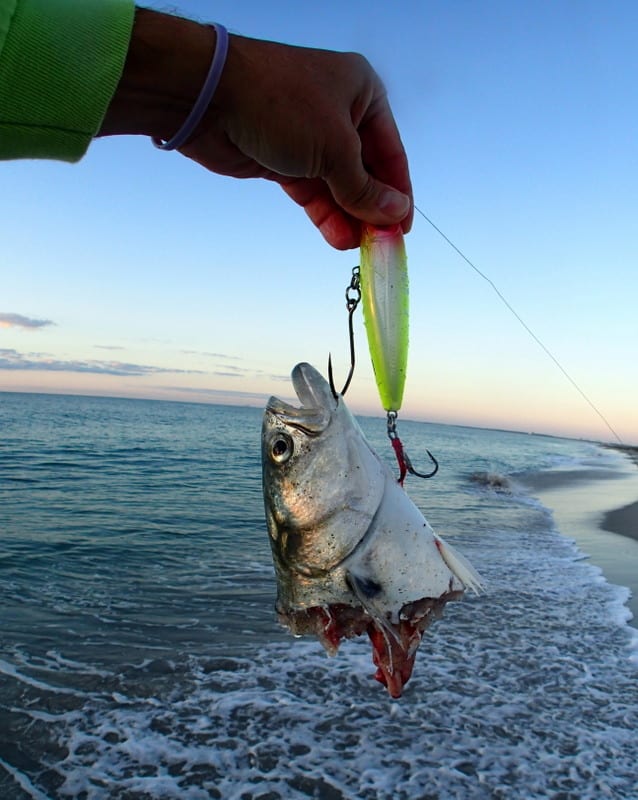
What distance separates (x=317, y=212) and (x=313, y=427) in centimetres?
91

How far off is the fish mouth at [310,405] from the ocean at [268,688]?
282 cm

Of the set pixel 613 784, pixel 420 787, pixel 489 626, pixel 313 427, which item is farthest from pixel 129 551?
pixel 313 427

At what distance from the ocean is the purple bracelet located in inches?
154

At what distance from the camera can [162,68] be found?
160cm

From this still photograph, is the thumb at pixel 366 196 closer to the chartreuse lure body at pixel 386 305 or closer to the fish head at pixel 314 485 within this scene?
the chartreuse lure body at pixel 386 305

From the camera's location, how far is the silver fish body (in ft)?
8.00

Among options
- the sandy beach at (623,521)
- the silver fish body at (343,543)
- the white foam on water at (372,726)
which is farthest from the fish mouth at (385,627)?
the sandy beach at (623,521)

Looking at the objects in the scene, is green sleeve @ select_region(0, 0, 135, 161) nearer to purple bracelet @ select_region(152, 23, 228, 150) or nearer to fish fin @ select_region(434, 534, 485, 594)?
purple bracelet @ select_region(152, 23, 228, 150)

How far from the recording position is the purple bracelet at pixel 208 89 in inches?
62.2

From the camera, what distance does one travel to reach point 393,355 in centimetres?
244

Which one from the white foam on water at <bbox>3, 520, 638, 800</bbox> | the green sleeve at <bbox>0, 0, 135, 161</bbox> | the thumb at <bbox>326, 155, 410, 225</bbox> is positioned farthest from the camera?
the white foam on water at <bbox>3, 520, 638, 800</bbox>

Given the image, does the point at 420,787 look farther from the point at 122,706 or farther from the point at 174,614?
the point at 174,614

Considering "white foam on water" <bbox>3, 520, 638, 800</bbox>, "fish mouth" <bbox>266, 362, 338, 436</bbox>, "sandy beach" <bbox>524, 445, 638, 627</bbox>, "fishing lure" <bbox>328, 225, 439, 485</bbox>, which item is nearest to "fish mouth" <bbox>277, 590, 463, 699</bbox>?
"fishing lure" <bbox>328, 225, 439, 485</bbox>

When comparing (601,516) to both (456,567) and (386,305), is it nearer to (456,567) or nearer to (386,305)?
(456,567)
